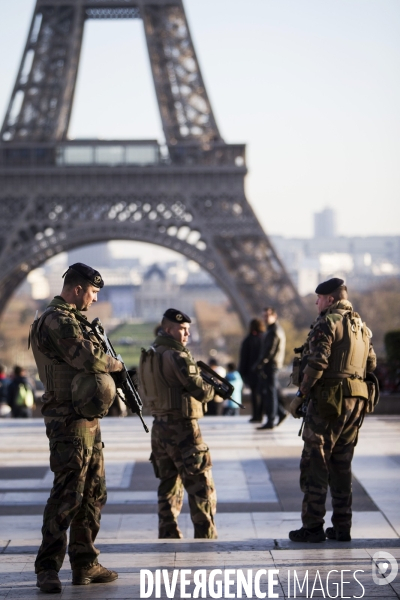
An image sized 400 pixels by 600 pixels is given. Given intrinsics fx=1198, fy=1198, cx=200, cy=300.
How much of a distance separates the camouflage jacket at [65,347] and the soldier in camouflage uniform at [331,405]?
1.80 metres

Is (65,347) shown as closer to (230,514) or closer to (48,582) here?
(48,582)

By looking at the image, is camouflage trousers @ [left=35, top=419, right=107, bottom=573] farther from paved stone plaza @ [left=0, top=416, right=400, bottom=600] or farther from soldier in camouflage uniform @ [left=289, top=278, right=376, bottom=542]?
soldier in camouflage uniform @ [left=289, top=278, right=376, bottom=542]

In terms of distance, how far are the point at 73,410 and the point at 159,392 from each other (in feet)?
6.43

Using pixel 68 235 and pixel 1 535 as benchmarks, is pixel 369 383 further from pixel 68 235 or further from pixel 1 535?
pixel 68 235

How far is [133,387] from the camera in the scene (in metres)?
7.15

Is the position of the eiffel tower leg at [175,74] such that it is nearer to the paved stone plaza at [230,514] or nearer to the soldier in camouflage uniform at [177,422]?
the paved stone plaza at [230,514]

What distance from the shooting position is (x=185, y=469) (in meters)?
8.52

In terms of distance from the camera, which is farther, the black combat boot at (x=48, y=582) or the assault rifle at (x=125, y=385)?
the assault rifle at (x=125, y=385)

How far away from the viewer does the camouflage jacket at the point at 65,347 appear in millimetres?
6566

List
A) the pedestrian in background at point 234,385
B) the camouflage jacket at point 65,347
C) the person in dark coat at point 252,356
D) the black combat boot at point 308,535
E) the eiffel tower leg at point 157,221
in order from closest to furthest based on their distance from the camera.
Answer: the camouflage jacket at point 65,347 → the black combat boot at point 308,535 → the person in dark coat at point 252,356 → the pedestrian in background at point 234,385 → the eiffel tower leg at point 157,221

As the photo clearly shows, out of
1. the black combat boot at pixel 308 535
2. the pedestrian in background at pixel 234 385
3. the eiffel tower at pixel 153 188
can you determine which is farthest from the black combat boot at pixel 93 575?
the eiffel tower at pixel 153 188

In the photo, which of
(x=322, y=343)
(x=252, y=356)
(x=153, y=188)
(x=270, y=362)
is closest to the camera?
(x=322, y=343)

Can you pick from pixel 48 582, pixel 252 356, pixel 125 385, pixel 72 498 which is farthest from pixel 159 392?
pixel 252 356

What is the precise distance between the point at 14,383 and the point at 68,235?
23.2 meters
